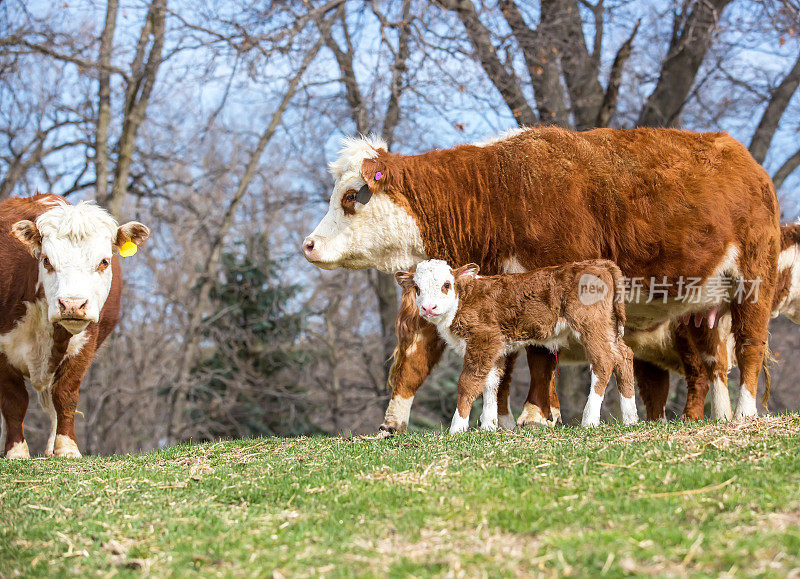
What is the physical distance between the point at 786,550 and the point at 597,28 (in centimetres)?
1493

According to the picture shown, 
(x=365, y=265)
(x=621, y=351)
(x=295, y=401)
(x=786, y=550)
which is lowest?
(x=295, y=401)

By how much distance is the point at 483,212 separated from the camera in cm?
771

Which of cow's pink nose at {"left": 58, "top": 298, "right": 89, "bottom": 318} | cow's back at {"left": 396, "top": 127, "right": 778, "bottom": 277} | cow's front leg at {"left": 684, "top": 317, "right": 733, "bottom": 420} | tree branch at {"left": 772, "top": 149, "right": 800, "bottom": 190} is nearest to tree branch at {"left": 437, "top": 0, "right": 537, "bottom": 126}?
tree branch at {"left": 772, "top": 149, "right": 800, "bottom": 190}

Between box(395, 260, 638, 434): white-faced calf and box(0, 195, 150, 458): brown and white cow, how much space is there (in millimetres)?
3096

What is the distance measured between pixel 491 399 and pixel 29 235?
458cm

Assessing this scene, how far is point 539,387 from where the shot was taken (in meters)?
8.05

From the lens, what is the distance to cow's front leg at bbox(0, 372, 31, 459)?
838cm

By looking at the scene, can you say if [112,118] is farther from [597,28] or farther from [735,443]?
[735,443]

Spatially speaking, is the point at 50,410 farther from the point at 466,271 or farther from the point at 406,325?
the point at 466,271

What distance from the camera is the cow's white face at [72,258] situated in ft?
24.8

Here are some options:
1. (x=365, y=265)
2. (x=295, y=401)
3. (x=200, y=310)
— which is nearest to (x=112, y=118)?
(x=200, y=310)

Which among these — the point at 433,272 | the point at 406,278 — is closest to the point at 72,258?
the point at 406,278

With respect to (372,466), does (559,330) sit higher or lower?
higher

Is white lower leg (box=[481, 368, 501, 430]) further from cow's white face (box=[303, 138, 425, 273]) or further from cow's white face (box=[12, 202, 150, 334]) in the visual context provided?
cow's white face (box=[12, 202, 150, 334])
